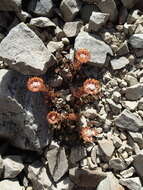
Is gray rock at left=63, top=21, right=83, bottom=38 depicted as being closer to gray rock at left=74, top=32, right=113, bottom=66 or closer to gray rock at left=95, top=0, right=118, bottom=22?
gray rock at left=74, top=32, right=113, bottom=66

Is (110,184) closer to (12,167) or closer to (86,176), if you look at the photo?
(86,176)

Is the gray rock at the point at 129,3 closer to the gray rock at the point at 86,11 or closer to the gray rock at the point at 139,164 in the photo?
the gray rock at the point at 86,11

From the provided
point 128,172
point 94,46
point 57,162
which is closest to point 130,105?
point 128,172

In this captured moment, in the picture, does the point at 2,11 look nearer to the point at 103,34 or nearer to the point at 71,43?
the point at 71,43

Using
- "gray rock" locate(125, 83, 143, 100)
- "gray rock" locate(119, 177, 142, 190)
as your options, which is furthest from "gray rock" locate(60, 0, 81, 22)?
"gray rock" locate(119, 177, 142, 190)

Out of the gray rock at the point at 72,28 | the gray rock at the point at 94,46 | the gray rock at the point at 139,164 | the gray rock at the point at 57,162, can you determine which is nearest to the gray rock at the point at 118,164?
the gray rock at the point at 139,164

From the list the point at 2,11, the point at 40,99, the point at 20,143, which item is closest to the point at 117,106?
the point at 40,99

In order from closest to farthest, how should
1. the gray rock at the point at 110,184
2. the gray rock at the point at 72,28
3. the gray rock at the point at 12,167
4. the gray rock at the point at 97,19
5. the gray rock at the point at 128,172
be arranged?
the gray rock at the point at 110,184 < the gray rock at the point at 128,172 < the gray rock at the point at 12,167 < the gray rock at the point at 97,19 < the gray rock at the point at 72,28
